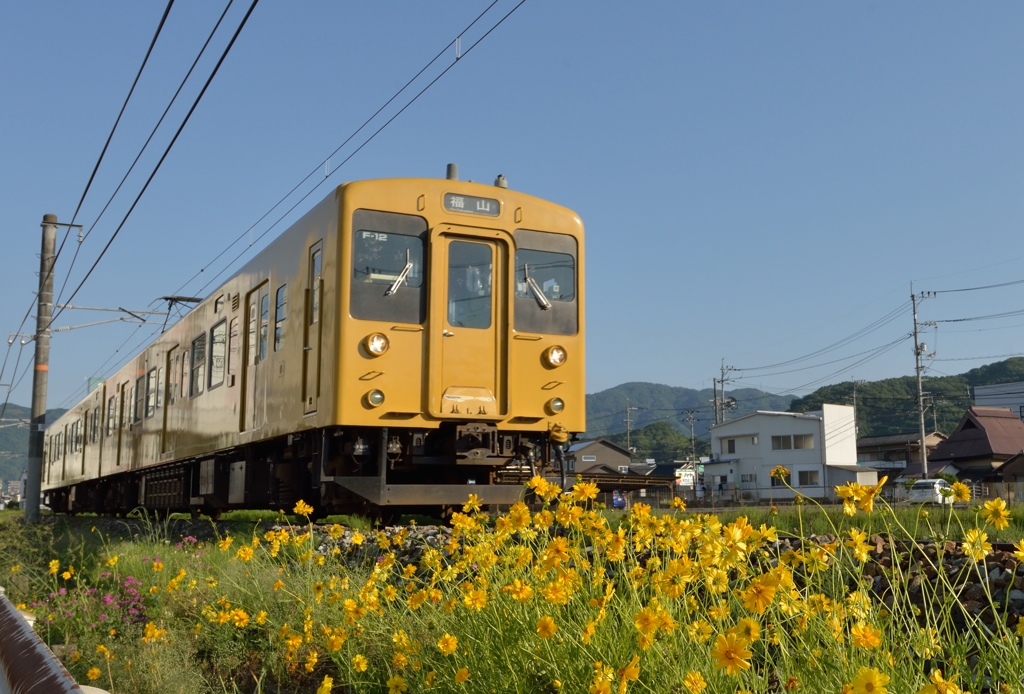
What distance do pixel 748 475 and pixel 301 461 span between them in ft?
146

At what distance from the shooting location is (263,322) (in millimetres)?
9523

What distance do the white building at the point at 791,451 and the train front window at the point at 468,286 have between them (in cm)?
3815

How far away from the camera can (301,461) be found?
888 cm

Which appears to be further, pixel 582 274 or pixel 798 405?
pixel 798 405

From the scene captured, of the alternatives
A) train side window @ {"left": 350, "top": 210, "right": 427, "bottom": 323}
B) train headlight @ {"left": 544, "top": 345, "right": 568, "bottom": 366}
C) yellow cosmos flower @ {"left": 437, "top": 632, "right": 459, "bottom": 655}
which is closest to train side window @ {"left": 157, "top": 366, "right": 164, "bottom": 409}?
train side window @ {"left": 350, "top": 210, "right": 427, "bottom": 323}

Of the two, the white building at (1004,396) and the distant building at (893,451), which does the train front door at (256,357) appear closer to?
the distant building at (893,451)

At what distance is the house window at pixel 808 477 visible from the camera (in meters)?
47.1

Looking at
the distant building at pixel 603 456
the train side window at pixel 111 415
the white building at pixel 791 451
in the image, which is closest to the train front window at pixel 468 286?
the train side window at pixel 111 415

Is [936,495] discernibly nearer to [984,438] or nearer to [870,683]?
[870,683]

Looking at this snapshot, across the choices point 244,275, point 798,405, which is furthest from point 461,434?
point 798,405

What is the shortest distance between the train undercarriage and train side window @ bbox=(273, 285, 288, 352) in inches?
36.7

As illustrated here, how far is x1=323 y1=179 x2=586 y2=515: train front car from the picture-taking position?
768 centimetres

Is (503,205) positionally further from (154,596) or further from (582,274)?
(154,596)

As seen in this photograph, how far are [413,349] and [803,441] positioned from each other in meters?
43.3
